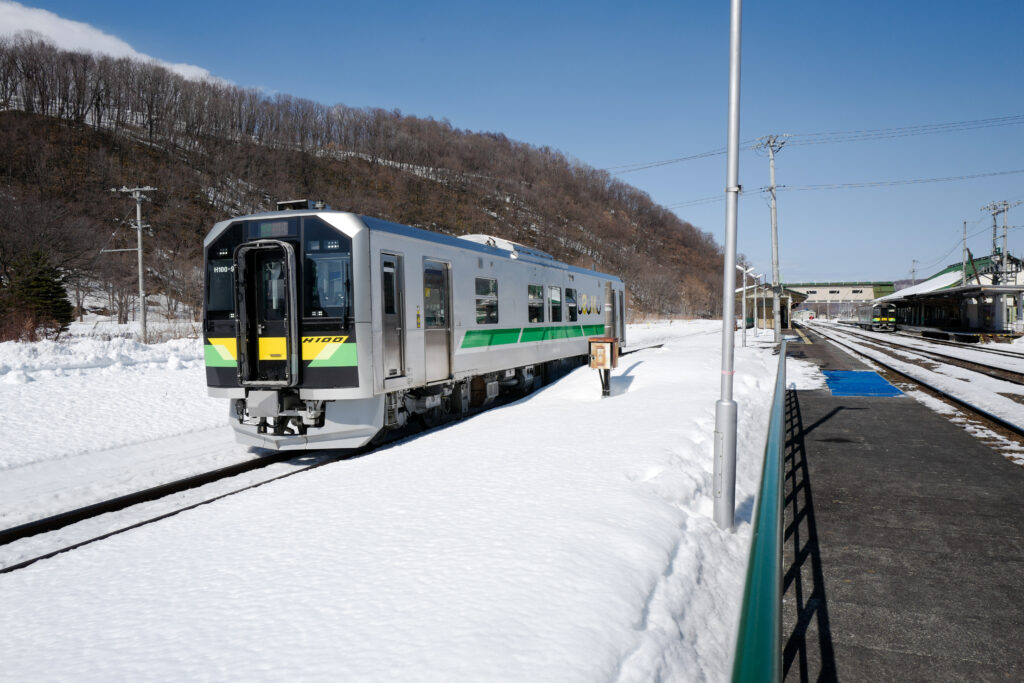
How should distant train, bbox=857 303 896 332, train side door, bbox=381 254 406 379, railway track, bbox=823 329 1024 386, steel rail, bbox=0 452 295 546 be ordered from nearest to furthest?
steel rail, bbox=0 452 295 546, train side door, bbox=381 254 406 379, railway track, bbox=823 329 1024 386, distant train, bbox=857 303 896 332

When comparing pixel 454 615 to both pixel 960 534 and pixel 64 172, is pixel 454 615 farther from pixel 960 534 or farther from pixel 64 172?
pixel 64 172

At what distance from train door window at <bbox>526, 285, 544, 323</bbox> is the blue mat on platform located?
24.7ft

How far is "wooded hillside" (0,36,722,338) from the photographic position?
51.8 m

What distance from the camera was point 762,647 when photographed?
5.91 feet

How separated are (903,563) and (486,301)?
877 cm

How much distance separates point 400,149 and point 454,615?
126m

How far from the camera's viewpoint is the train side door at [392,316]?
356 inches

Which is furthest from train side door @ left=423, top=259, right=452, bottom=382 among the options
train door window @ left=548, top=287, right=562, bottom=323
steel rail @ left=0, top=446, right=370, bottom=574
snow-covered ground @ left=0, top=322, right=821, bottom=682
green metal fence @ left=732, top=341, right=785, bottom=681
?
green metal fence @ left=732, top=341, right=785, bottom=681

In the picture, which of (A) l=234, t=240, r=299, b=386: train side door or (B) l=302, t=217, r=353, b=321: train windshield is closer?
(B) l=302, t=217, r=353, b=321: train windshield

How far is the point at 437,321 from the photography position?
10656 millimetres

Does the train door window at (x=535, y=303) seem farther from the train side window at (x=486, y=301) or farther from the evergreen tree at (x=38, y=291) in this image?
the evergreen tree at (x=38, y=291)

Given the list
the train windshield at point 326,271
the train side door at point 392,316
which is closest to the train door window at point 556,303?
the train side door at point 392,316

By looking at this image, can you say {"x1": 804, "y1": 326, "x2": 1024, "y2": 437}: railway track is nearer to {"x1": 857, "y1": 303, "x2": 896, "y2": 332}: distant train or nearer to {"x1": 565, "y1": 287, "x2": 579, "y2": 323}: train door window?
{"x1": 565, "y1": 287, "x2": 579, "y2": 323}: train door window

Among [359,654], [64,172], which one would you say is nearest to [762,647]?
[359,654]
